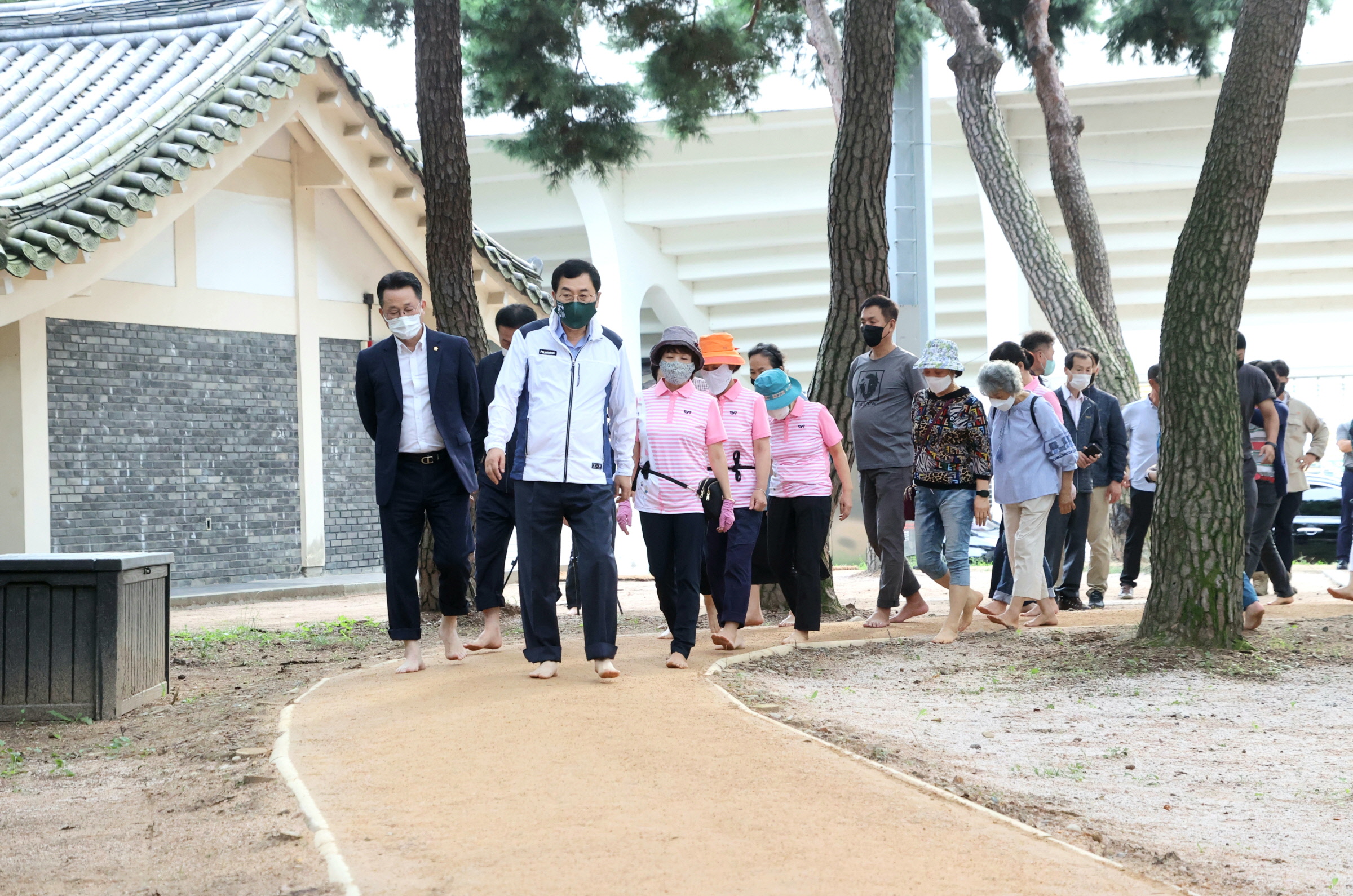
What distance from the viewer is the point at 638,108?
15.7m

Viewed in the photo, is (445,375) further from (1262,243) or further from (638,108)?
(1262,243)

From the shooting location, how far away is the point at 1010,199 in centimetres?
1608

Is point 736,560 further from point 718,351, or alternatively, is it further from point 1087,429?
point 1087,429

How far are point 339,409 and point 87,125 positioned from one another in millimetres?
4100

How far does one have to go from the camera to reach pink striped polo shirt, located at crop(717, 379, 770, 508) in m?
7.76

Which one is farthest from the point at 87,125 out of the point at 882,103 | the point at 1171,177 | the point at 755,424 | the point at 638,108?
the point at 1171,177

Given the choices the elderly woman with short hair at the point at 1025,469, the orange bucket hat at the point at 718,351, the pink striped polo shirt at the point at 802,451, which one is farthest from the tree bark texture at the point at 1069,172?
the orange bucket hat at the point at 718,351

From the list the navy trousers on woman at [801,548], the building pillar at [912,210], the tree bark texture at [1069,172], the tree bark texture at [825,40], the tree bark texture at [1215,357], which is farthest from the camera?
the tree bark texture at [1069,172]

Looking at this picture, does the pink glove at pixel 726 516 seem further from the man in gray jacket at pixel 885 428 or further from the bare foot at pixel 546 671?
the man in gray jacket at pixel 885 428

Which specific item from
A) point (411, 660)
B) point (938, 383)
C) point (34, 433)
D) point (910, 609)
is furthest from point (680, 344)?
point (34, 433)

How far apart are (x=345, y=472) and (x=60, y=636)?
31.1 ft

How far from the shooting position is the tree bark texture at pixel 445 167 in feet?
34.0

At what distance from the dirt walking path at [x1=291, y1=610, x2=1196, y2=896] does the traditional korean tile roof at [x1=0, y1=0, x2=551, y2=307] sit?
7.31 metres

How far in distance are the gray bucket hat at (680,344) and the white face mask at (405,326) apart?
1136 millimetres
